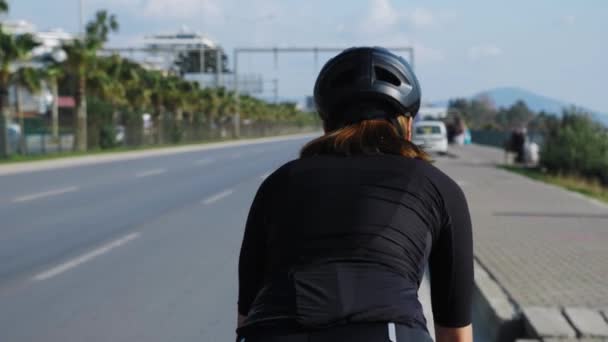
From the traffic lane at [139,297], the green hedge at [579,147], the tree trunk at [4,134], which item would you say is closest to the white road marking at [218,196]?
the traffic lane at [139,297]

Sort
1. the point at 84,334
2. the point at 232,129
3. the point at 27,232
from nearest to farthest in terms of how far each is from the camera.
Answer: the point at 84,334, the point at 27,232, the point at 232,129

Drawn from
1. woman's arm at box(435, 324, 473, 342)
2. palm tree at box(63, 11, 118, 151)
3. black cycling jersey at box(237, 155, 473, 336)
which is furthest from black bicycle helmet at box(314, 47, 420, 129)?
palm tree at box(63, 11, 118, 151)

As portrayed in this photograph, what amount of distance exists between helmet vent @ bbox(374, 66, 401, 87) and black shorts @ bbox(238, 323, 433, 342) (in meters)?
0.82

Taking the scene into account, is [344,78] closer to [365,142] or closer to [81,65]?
[365,142]

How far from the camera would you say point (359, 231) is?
91.6 inches

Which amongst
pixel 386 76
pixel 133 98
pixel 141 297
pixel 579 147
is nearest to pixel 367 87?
pixel 386 76

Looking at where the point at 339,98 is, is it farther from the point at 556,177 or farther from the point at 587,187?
the point at 556,177

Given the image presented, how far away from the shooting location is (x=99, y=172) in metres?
27.3

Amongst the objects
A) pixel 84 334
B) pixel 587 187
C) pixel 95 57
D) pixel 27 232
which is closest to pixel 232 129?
pixel 95 57

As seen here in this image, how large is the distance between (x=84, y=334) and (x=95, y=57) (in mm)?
40031

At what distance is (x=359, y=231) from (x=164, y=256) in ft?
26.8

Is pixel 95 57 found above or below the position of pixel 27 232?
above

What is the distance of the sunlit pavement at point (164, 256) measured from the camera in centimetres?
694

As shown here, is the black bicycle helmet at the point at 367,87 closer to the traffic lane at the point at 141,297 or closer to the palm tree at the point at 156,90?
the traffic lane at the point at 141,297
